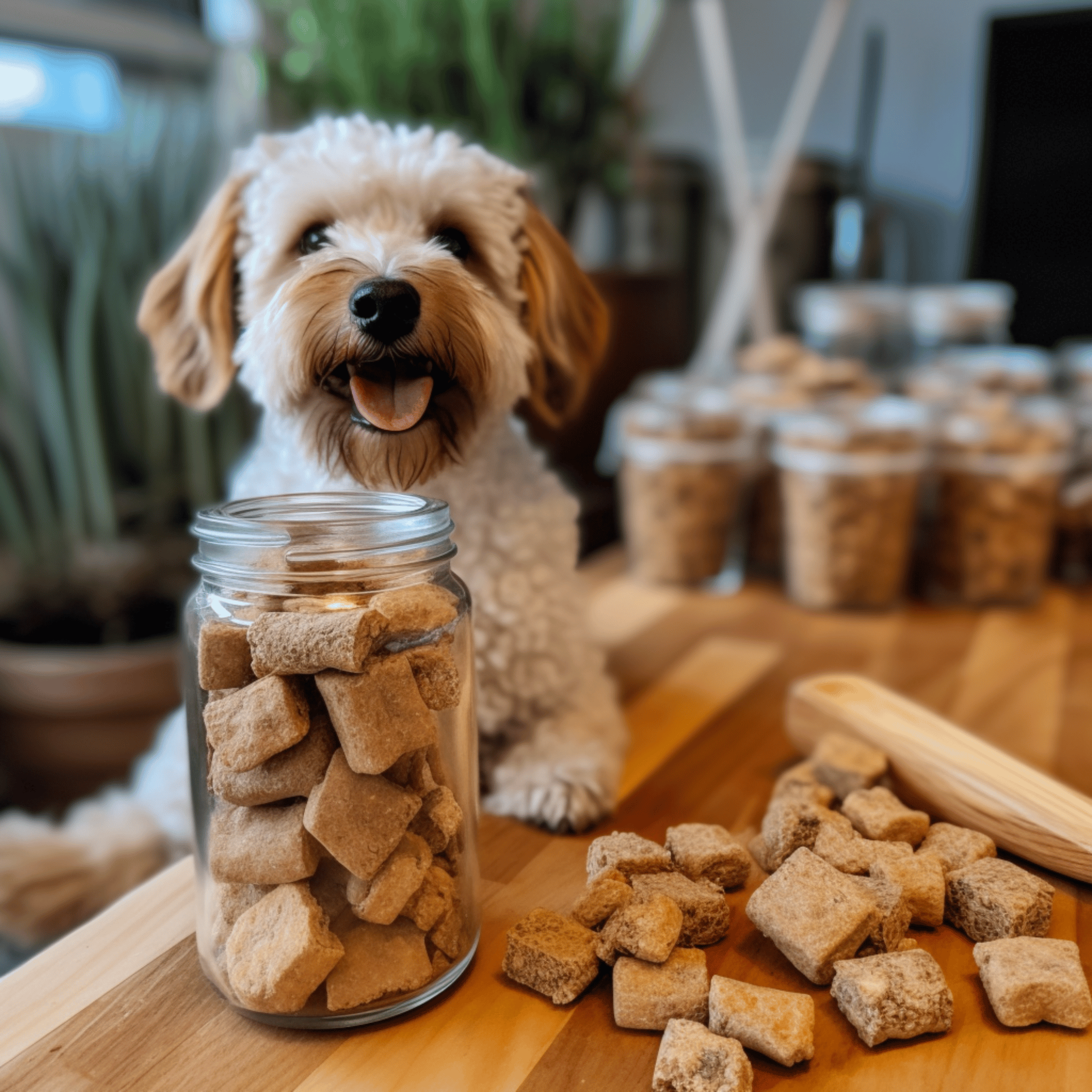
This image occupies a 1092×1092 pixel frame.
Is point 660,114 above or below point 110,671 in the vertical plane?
above

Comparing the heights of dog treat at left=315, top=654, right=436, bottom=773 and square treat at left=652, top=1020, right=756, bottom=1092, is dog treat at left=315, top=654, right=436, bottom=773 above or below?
above

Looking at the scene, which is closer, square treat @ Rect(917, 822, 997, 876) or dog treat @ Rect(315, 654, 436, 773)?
dog treat @ Rect(315, 654, 436, 773)

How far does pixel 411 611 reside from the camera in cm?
56

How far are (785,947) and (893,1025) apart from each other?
0.07 m

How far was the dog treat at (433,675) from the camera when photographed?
559 millimetres

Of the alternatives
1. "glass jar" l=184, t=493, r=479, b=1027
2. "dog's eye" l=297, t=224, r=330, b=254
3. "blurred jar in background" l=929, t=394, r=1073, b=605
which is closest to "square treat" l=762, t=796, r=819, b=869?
"glass jar" l=184, t=493, r=479, b=1027

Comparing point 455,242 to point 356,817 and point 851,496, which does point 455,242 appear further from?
point 851,496

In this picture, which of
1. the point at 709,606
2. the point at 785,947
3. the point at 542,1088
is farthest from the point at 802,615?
the point at 542,1088

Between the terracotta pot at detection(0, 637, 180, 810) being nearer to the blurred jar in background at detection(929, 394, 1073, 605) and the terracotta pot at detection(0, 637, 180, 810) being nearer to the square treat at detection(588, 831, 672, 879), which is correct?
the square treat at detection(588, 831, 672, 879)

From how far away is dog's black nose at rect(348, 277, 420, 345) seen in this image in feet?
2.27

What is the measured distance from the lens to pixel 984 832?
76cm

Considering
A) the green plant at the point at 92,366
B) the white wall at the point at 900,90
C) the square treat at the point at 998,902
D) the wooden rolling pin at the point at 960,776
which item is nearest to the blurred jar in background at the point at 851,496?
the wooden rolling pin at the point at 960,776

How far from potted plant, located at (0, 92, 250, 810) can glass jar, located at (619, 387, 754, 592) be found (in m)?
0.66

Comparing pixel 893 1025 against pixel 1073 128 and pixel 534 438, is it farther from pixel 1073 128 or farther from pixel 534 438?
pixel 1073 128
